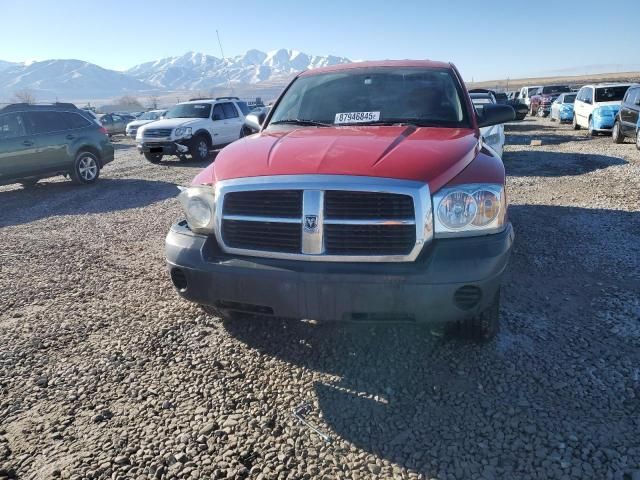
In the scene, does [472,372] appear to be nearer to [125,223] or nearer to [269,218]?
[269,218]

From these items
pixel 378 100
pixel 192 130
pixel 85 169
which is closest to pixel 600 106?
pixel 192 130

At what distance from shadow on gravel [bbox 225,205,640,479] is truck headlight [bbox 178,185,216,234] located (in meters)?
0.94

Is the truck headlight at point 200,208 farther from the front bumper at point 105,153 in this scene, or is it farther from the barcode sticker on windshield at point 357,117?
the front bumper at point 105,153

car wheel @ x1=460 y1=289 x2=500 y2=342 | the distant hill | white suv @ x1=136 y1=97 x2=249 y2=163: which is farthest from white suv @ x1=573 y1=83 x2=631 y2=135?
the distant hill

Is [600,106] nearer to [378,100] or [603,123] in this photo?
[603,123]

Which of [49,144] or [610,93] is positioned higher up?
[49,144]

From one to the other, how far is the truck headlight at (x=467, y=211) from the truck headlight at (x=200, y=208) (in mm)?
1318

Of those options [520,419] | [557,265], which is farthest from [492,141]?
[520,419]

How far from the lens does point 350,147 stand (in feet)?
8.95

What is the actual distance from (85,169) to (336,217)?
10.1 metres

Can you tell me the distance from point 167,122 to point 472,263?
1342 centimetres

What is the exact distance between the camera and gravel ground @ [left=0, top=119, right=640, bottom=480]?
7.11 ft

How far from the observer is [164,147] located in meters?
13.5

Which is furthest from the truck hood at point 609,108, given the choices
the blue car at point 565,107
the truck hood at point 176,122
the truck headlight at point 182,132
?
the truck headlight at point 182,132
